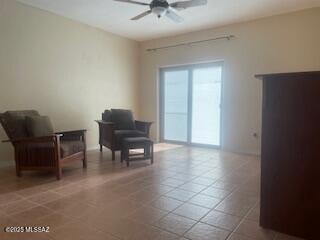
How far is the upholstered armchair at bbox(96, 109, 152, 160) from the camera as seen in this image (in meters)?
4.21

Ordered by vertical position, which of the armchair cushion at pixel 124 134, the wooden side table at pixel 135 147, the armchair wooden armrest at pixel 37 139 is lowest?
the wooden side table at pixel 135 147

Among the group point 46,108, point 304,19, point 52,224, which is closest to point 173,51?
point 304,19

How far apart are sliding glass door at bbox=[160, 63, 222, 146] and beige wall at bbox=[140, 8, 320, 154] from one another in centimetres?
24

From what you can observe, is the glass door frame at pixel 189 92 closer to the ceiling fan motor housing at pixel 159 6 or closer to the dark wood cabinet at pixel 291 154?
the ceiling fan motor housing at pixel 159 6

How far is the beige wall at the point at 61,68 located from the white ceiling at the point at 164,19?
0.87 feet

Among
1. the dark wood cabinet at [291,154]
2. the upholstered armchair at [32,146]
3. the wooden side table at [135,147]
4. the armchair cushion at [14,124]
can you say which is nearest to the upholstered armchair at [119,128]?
the wooden side table at [135,147]

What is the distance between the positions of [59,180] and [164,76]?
12.4 feet

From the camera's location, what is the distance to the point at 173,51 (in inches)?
225

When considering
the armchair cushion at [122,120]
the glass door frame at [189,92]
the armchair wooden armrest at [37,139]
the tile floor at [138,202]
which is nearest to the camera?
the tile floor at [138,202]

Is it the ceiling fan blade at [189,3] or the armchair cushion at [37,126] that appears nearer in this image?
the ceiling fan blade at [189,3]

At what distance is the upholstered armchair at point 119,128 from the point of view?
13.8 ft

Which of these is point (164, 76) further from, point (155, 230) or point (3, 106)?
point (155, 230)

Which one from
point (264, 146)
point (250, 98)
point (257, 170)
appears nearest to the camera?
point (264, 146)

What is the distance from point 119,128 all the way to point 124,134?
332 mm
